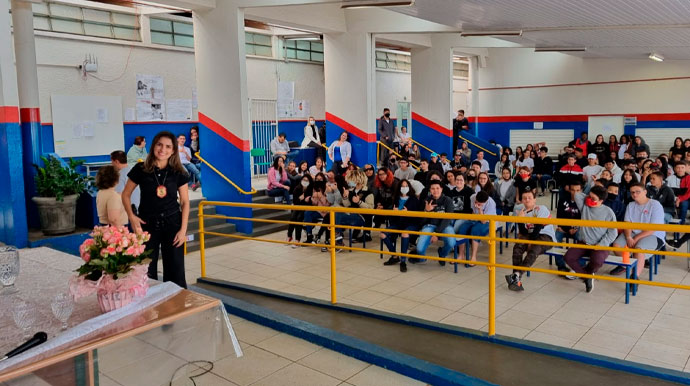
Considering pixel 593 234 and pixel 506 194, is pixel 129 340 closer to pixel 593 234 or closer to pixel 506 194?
pixel 593 234

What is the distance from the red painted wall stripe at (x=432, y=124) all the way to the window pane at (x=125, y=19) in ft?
25.8

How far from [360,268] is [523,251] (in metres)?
2.15

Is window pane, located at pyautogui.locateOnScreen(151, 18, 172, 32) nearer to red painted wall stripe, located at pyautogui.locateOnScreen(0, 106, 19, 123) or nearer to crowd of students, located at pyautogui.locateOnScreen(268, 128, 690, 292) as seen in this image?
crowd of students, located at pyautogui.locateOnScreen(268, 128, 690, 292)

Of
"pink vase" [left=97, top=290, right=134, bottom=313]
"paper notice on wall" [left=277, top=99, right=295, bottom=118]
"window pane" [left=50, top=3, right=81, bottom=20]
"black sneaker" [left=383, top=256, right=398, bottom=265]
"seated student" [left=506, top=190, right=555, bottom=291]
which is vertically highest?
"window pane" [left=50, top=3, right=81, bottom=20]

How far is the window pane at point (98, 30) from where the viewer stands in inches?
422

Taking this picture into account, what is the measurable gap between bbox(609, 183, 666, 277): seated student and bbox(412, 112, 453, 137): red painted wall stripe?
8.89 metres

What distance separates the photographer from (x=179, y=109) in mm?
12438

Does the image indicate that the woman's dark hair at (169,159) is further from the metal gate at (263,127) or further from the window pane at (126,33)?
the metal gate at (263,127)

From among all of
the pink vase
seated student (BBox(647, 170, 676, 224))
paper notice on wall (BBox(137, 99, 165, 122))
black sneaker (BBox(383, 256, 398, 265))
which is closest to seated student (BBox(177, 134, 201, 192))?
paper notice on wall (BBox(137, 99, 165, 122))

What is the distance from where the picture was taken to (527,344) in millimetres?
4207

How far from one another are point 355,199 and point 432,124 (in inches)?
295

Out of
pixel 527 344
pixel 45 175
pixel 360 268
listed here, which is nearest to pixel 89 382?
pixel 527 344

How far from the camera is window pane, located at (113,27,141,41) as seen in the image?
1117 cm

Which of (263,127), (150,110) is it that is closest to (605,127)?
(263,127)
